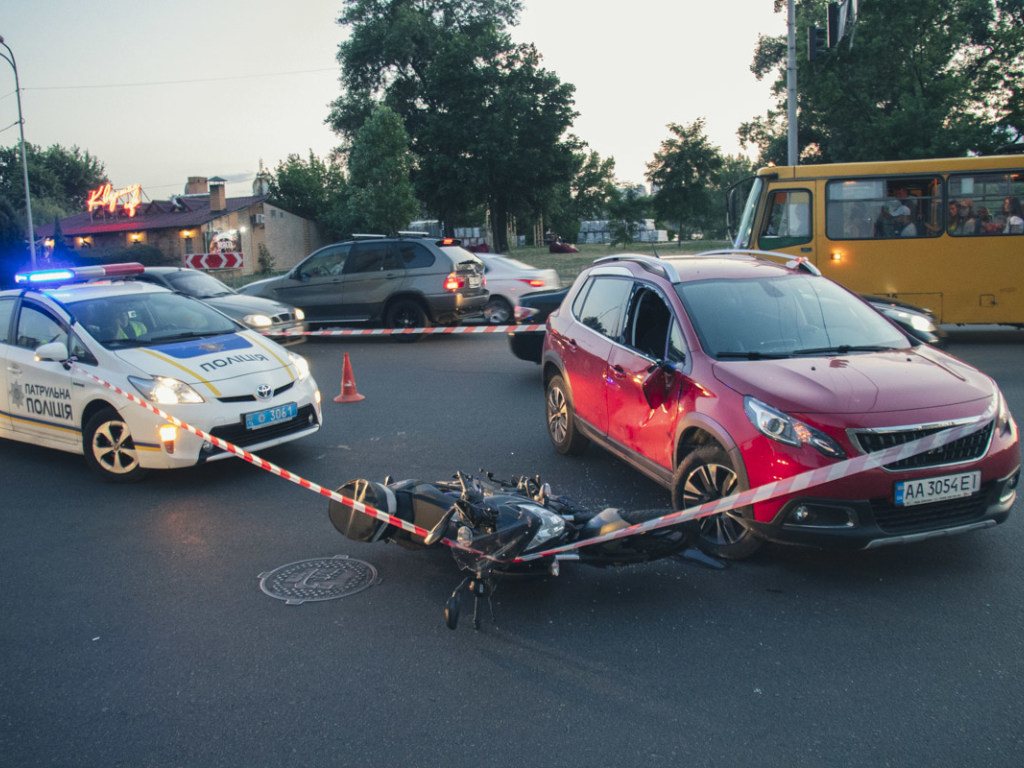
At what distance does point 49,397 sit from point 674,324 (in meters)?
5.37

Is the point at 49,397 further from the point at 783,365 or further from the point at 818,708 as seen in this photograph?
the point at 818,708

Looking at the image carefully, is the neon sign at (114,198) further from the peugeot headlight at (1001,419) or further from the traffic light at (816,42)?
the peugeot headlight at (1001,419)

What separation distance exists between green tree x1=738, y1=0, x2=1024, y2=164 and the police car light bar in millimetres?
29657

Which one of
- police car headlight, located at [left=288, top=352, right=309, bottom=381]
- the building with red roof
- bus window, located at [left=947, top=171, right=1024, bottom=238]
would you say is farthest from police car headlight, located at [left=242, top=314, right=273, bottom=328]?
the building with red roof

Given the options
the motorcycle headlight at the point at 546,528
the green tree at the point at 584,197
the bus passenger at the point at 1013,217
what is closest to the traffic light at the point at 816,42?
the bus passenger at the point at 1013,217

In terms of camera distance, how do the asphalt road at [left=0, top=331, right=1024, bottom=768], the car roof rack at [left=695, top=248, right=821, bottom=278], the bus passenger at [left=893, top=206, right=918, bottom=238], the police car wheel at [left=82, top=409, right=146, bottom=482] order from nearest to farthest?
1. the asphalt road at [left=0, top=331, right=1024, bottom=768]
2. the car roof rack at [left=695, top=248, right=821, bottom=278]
3. the police car wheel at [left=82, top=409, right=146, bottom=482]
4. the bus passenger at [left=893, top=206, right=918, bottom=238]

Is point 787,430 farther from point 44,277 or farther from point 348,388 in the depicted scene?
point 44,277

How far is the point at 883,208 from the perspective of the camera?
14.5m

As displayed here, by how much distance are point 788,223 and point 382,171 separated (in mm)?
35803

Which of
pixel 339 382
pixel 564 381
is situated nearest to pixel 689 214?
pixel 339 382

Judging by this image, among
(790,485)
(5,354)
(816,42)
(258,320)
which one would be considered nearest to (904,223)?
(816,42)

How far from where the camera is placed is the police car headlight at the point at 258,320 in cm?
1440

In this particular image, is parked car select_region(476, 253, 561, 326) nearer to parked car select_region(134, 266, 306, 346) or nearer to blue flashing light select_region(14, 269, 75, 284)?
parked car select_region(134, 266, 306, 346)

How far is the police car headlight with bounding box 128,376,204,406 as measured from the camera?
691 centimetres
